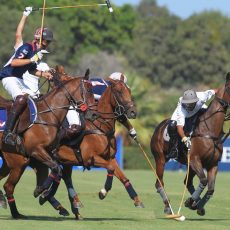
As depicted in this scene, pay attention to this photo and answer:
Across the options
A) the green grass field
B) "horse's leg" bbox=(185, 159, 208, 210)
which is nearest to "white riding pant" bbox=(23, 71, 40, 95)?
the green grass field

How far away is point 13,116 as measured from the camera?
594 inches

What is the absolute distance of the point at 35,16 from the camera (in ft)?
225

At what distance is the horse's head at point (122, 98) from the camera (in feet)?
50.6

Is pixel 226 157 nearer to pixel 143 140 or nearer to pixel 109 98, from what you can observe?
pixel 143 140

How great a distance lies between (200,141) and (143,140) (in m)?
25.9

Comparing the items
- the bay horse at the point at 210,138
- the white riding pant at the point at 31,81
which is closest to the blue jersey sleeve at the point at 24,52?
the white riding pant at the point at 31,81

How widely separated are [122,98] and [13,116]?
6.00 feet

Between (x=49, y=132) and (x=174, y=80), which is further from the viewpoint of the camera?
(x=174, y=80)

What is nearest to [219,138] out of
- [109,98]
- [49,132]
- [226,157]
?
[109,98]

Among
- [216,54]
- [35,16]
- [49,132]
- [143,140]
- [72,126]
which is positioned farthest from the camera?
[216,54]

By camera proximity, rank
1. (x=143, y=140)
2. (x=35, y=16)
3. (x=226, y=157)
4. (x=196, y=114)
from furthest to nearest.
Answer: (x=35, y=16) → (x=143, y=140) → (x=226, y=157) → (x=196, y=114)

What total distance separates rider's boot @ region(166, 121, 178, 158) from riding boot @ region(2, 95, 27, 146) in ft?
11.5

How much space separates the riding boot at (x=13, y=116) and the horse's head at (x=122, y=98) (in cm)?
155

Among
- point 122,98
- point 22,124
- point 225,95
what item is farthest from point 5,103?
point 225,95
